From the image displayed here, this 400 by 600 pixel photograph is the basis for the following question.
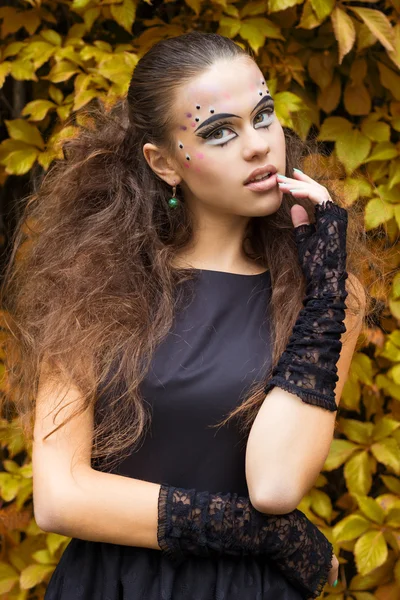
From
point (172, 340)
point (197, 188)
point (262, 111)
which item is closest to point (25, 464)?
point (172, 340)

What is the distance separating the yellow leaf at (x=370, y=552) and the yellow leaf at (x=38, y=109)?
57.0 inches

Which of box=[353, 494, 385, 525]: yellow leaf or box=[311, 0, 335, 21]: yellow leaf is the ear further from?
box=[353, 494, 385, 525]: yellow leaf

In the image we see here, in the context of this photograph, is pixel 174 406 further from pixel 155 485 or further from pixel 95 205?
pixel 95 205

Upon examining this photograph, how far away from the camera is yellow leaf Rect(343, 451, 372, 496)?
7.68 ft

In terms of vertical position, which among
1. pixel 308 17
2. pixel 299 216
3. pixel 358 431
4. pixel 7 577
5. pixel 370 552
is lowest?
pixel 7 577

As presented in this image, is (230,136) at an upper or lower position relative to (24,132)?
upper

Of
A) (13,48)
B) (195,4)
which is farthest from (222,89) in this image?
(13,48)

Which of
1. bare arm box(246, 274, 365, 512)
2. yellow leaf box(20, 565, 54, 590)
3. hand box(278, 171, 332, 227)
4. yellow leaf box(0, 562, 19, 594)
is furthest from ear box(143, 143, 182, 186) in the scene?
yellow leaf box(0, 562, 19, 594)

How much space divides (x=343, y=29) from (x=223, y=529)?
132 centimetres

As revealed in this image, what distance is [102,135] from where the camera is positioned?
213 cm

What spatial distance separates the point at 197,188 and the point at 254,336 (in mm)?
332

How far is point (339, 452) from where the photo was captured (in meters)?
2.37

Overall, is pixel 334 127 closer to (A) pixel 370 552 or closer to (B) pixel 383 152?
(B) pixel 383 152

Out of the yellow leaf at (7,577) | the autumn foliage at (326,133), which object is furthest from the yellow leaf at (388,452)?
the yellow leaf at (7,577)
